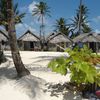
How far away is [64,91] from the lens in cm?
1109

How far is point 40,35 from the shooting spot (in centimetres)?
5575

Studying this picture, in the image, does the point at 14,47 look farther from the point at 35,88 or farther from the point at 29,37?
the point at 29,37

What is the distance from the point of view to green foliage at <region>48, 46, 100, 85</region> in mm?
9637

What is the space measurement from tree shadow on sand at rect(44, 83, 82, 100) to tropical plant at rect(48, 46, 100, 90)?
47 cm

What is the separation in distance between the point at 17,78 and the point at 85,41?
118 feet

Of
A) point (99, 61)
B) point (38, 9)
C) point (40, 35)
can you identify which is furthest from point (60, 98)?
point (38, 9)

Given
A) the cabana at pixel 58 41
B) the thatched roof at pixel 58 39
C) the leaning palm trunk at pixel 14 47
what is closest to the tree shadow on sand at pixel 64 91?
the leaning palm trunk at pixel 14 47

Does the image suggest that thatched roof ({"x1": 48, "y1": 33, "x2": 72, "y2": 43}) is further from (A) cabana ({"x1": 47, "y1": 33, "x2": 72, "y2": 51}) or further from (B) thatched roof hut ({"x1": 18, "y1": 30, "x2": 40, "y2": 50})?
(B) thatched roof hut ({"x1": 18, "y1": 30, "x2": 40, "y2": 50})

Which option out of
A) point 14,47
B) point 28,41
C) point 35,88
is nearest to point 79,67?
point 35,88

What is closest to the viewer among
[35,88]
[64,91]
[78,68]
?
[78,68]

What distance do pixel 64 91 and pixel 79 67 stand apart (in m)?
1.82

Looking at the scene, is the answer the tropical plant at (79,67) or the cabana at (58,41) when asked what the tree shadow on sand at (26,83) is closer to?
the tropical plant at (79,67)

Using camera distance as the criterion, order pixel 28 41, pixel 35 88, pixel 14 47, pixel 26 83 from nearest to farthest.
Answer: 1. pixel 35 88
2. pixel 26 83
3. pixel 14 47
4. pixel 28 41

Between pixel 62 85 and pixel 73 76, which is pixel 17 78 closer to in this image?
pixel 62 85
